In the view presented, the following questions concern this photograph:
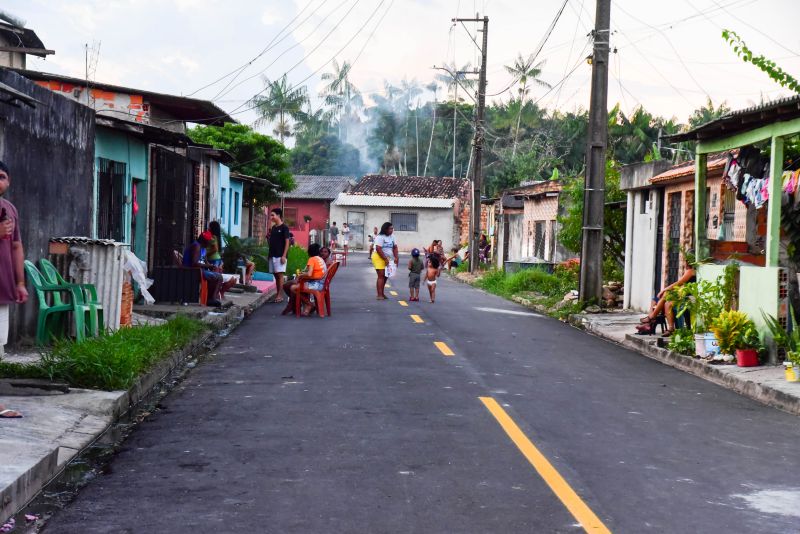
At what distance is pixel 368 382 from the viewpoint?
1091cm

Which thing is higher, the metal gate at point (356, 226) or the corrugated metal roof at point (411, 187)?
the corrugated metal roof at point (411, 187)

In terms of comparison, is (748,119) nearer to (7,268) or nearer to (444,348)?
(444,348)

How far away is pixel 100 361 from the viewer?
9836mm

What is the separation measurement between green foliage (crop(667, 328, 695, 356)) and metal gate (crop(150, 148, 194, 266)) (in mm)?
11128

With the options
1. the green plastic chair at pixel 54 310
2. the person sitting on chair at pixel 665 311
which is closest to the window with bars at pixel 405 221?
the person sitting on chair at pixel 665 311

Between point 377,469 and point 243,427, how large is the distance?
1.82 m

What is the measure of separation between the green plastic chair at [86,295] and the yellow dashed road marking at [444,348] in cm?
439

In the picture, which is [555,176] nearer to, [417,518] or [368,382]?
[368,382]

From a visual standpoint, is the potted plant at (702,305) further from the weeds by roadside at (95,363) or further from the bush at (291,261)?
the bush at (291,261)

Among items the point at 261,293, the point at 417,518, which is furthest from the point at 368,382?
the point at 261,293

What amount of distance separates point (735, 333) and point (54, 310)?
8.49 metres

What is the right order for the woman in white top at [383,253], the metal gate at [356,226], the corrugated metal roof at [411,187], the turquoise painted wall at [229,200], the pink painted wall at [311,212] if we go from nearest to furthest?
1. the woman in white top at [383,253]
2. the turquoise painted wall at [229,200]
3. the corrugated metal roof at [411,187]
4. the metal gate at [356,226]
5. the pink painted wall at [311,212]

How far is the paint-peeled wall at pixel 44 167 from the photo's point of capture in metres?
11.7

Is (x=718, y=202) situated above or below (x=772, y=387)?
above
